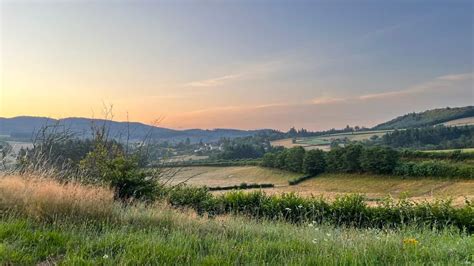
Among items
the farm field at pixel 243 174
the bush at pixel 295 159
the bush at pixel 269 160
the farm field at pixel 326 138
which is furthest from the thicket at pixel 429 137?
the farm field at pixel 243 174

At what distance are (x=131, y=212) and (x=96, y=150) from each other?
6.23m

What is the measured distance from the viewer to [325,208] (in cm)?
1305

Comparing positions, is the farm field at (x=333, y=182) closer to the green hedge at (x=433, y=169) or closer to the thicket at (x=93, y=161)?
the green hedge at (x=433, y=169)

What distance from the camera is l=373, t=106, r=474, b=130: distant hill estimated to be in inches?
3784

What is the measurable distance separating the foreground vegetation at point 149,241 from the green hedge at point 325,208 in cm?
571

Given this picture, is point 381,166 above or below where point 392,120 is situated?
below

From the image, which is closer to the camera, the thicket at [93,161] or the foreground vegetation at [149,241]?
the foreground vegetation at [149,241]

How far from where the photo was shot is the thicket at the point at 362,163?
5994cm

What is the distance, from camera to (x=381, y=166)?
64.4 metres

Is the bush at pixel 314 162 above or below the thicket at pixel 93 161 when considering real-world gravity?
below

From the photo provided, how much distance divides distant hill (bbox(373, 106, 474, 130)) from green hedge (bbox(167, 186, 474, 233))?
303ft

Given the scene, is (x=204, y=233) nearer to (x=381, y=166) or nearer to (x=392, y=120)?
(x=381, y=166)

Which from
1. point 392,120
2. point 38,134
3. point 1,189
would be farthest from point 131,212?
point 392,120

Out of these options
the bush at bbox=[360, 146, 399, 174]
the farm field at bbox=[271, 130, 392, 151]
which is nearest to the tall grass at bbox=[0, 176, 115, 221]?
the bush at bbox=[360, 146, 399, 174]
